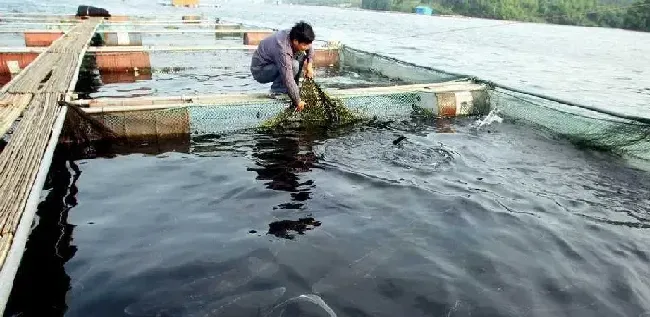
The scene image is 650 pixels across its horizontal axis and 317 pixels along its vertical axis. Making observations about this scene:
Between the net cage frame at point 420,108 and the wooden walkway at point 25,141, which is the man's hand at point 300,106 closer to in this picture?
the net cage frame at point 420,108

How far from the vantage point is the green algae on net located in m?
8.48

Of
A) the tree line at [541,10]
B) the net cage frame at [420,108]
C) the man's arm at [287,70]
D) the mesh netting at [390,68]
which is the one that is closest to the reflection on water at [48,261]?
the net cage frame at [420,108]

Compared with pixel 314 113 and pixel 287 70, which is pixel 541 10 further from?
pixel 287 70

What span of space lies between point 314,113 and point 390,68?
607 cm

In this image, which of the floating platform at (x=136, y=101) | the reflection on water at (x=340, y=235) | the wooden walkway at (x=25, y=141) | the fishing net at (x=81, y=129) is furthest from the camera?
the fishing net at (x=81, y=129)

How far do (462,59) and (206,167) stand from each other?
2145 cm

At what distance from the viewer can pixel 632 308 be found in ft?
12.3

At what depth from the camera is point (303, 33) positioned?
7.34 metres

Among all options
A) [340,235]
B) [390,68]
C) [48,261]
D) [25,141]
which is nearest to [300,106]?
[340,235]

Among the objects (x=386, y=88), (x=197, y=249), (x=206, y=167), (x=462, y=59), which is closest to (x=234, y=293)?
(x=197, y=249)

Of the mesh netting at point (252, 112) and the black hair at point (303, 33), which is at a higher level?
the black hair at point (303, 33)

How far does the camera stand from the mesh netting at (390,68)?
455 inches

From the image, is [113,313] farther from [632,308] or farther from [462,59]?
[462,59]

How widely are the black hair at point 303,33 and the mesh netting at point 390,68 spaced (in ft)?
16.3
